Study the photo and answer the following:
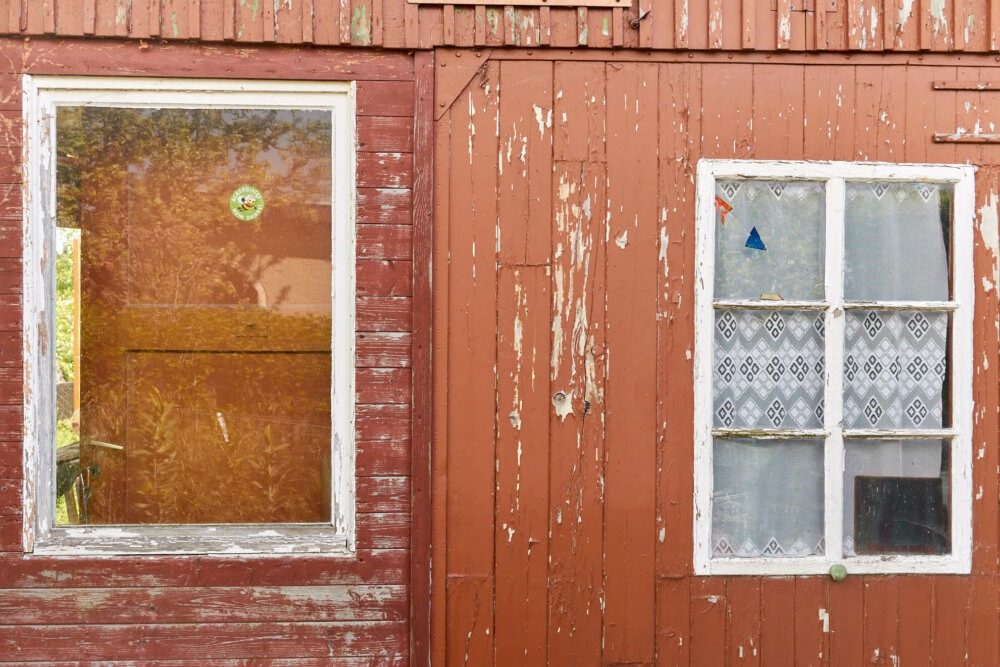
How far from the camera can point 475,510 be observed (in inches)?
102

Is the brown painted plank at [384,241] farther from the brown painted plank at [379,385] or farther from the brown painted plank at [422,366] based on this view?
the brown painted plank at [379,385]

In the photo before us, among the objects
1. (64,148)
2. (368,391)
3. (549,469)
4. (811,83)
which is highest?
(811,83)

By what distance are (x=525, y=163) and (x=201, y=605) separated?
186 centimetres

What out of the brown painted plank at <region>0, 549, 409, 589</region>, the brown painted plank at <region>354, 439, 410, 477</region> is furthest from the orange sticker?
the brown painted plank at <region>0, 549, 409, 589</region>

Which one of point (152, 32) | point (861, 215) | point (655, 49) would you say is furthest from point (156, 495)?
point (861, 215)

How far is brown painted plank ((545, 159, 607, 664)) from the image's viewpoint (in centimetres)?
261

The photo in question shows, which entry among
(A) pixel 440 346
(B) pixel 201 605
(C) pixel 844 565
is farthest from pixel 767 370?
(B) pixel 201 605

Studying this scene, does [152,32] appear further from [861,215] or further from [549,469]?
[861,215]

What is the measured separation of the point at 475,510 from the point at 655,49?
169 cm

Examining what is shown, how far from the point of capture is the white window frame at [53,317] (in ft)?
8.34

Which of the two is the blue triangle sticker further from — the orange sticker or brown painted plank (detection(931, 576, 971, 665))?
brown painted plank (detection(931, 576, 971, 665))

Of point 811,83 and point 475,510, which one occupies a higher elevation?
point 811,83

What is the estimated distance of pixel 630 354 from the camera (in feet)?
8.59

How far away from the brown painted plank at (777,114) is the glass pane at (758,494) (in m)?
1.01
